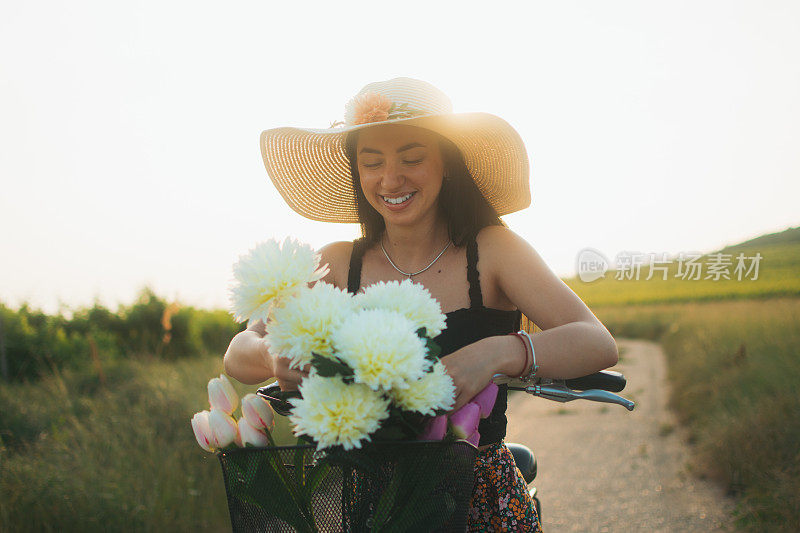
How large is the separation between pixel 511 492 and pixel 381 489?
2.56 feet

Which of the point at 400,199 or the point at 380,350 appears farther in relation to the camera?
the point at 400,199

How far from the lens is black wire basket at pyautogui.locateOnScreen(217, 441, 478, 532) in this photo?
106cm

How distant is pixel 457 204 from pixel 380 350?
3.89 ft

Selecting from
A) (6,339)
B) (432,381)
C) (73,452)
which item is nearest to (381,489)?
(432,381)

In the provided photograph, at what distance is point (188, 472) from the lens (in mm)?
3867

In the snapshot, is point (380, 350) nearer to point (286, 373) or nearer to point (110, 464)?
point (286, 373)

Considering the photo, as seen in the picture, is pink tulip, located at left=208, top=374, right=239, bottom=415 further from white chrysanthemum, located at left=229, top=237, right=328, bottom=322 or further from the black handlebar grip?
the black handlebar grip

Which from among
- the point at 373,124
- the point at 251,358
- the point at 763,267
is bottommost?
the point at 763,267

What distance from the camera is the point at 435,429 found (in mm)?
1068

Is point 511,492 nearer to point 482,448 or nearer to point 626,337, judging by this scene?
point 482,448

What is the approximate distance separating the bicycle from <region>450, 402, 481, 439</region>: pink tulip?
0.02 meters

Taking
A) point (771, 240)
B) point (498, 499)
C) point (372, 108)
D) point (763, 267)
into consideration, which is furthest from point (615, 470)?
point (372, 108)

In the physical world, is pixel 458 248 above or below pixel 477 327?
above

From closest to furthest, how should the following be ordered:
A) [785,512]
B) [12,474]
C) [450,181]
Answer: [450,181] < [12,474] < [785,512]
